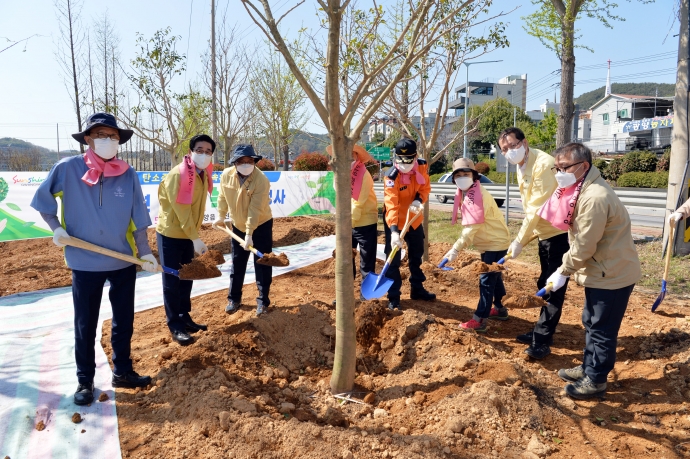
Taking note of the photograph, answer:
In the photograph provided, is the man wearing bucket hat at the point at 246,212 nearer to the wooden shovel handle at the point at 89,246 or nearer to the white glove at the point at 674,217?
the wooden shovel handle at the point at 89,246

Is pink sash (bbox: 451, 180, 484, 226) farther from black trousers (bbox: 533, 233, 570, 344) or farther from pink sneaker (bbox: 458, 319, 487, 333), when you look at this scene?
pink sneaker (bbox: 458, 319, 487, 333)

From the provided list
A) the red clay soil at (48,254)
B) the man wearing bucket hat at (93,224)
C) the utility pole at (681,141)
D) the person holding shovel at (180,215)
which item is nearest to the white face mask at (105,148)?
the man wearing bucket hat at (93,224)

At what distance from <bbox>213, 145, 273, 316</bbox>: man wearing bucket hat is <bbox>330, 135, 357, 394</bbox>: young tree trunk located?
5.34 ft

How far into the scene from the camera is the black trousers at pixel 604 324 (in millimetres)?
2977

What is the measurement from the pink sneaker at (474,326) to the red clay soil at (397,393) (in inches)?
Result: 3.6

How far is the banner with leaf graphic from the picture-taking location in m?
6.97

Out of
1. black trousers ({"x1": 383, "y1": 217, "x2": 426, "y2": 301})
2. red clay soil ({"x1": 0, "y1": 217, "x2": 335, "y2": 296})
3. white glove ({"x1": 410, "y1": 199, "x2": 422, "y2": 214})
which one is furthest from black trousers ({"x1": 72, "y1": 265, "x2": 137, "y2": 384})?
red clay soil ({"x1": 0, "y1": 217, "x2": 335, "y2": 296})

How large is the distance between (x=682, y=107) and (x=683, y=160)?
74 centimetres

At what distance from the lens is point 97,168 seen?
117 inches

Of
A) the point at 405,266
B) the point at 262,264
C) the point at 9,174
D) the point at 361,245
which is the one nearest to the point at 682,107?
the point at 405,266

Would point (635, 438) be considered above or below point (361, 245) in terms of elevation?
below

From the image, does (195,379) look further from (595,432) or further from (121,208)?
(595,432)

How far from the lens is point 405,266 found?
6414mm

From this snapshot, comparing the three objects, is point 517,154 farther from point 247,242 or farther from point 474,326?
point 247,242
